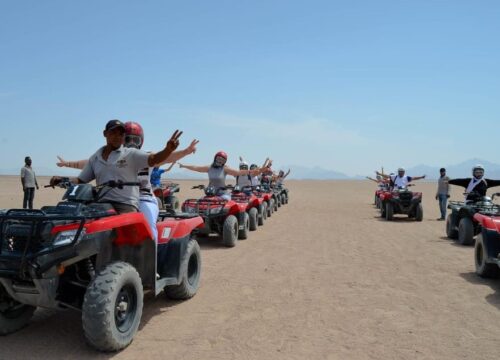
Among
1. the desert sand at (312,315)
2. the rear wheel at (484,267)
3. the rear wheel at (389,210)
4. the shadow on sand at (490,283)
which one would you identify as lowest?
the desert sand at (312,315)

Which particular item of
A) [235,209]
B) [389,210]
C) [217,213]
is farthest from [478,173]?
[217,213]

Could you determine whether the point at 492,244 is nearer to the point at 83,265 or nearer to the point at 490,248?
the point at 490,248

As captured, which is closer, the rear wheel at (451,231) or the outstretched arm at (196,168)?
the outstretched arm at (196,168)

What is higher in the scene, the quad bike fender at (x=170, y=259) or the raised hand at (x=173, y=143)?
the raised hand at (x=173, y=143)

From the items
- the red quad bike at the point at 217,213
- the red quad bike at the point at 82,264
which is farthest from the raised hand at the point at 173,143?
the red quad bike at the point at 217,213

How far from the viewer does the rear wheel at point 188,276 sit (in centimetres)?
582

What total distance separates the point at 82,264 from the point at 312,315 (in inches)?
99.5

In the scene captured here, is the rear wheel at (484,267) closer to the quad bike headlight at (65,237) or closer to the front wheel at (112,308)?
the front wheel at (112,308)

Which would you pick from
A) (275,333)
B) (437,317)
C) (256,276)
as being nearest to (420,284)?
(437,317)

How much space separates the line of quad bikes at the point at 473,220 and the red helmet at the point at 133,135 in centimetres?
504

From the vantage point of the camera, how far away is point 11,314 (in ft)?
14.8

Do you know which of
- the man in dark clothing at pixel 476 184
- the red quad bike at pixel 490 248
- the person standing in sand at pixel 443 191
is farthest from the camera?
the person standing in sand at pixel 443 191

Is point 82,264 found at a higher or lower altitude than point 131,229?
lower

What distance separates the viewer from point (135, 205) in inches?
188
